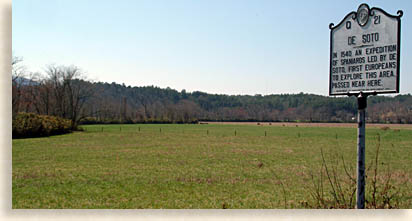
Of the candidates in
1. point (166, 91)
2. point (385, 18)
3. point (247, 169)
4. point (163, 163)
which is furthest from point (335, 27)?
point (166, 91)

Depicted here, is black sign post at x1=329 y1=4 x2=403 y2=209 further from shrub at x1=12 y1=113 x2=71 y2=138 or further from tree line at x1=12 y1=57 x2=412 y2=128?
shrub at x1=12 y1=113 x2=71 y2=138

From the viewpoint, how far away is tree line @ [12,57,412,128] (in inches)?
2712

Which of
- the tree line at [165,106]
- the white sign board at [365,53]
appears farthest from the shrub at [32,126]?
the white sign board at [365,53]

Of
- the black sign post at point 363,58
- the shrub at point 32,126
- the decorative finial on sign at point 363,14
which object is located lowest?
the shrub at point 32,126

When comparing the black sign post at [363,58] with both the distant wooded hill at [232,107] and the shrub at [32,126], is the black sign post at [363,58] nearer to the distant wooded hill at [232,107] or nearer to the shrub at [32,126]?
the shrub at [32,126]

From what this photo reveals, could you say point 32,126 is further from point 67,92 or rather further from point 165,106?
point 165,106

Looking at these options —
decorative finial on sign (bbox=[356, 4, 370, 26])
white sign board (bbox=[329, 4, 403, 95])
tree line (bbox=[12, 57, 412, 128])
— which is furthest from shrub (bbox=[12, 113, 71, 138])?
decorative finial on sign (bbox=[356, 4, 370, 26])

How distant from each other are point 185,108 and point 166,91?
2152 inches

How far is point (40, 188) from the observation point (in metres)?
12.5

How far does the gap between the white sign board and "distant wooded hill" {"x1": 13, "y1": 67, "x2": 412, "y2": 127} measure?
268cm

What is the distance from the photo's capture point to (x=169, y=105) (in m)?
145

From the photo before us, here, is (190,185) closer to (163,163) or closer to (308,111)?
(163,163)

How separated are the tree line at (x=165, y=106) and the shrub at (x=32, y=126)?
1949mm

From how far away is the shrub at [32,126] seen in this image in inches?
1794
